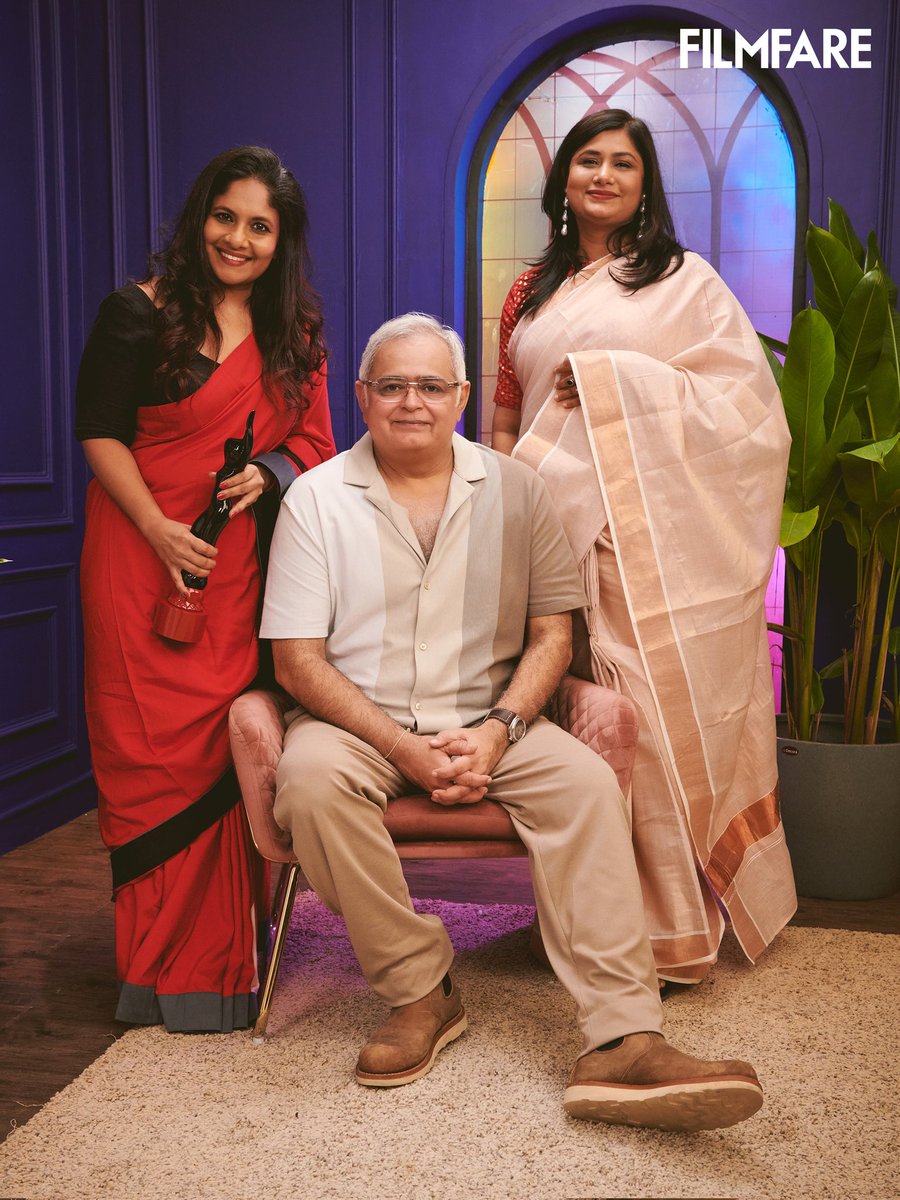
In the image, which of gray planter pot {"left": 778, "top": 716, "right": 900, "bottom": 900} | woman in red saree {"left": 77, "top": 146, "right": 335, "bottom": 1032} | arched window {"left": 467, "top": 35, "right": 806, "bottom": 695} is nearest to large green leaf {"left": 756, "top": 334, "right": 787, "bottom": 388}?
arched window {"left": 467, "top": 35, "right": 806, "bottom": 695}

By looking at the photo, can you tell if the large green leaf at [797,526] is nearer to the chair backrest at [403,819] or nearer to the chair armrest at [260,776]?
the chair backrest at [403,819]

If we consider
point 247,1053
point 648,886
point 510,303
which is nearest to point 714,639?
point 648,886

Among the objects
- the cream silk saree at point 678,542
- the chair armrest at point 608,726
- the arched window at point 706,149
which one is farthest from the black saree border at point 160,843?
the arched window at point 706,149

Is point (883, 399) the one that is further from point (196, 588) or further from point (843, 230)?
point (196, 588)

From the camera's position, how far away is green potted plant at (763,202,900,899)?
2836mm

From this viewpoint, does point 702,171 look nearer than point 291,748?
No

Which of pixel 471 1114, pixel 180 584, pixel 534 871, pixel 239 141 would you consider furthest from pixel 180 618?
pixel 239 141

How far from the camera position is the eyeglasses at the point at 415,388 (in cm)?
217

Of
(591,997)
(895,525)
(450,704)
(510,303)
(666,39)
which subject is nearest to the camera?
(591,997)

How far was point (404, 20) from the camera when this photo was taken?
361cm

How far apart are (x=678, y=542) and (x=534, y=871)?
772 millimetres

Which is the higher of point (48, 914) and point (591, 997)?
point (591, 997)

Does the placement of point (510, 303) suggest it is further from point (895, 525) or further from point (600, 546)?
point (895, 525)

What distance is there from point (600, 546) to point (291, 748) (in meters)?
0.79
